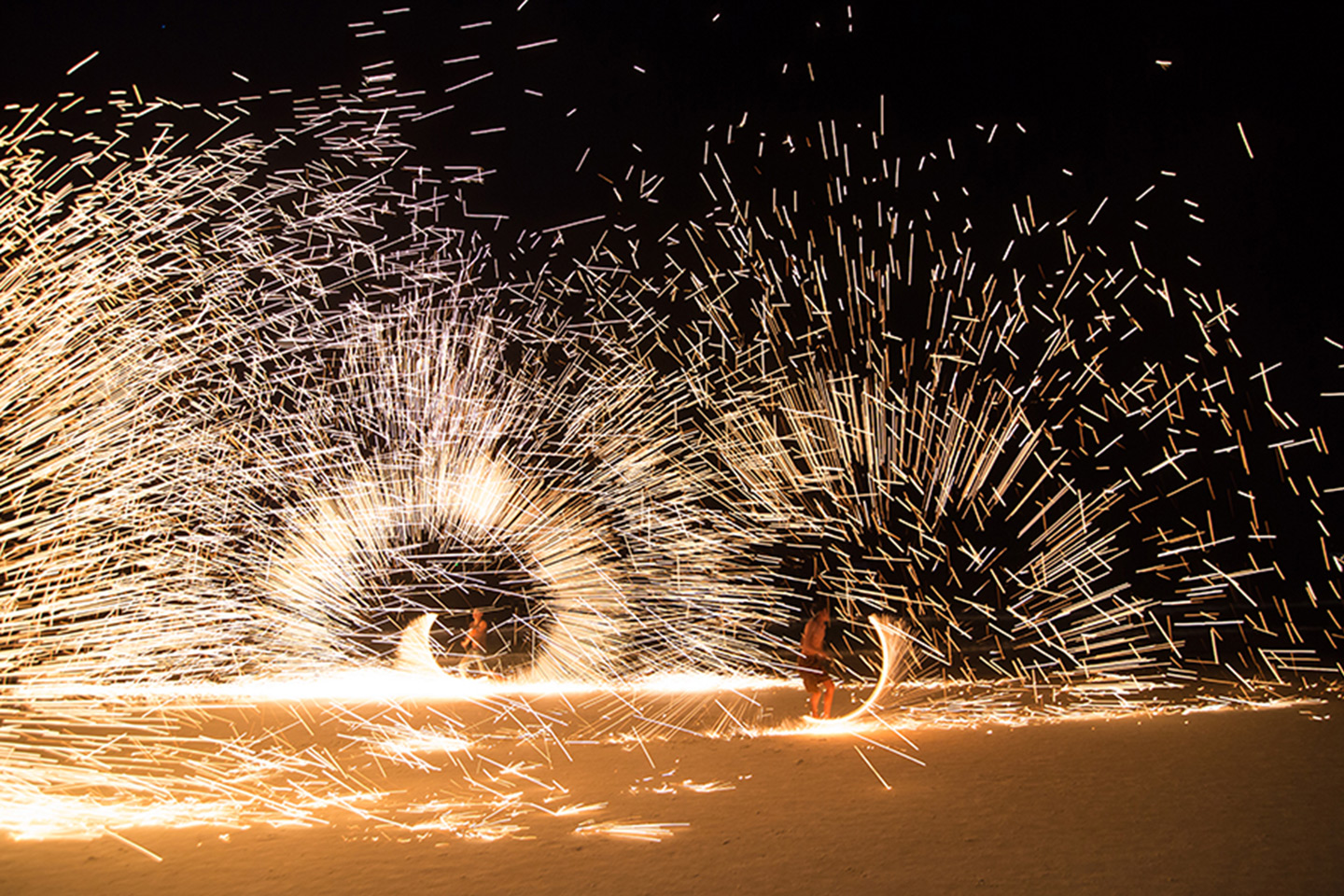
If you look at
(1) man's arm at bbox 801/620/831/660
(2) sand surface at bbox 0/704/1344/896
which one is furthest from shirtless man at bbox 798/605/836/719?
(2) sand surface at bbox 0/704/1344/896

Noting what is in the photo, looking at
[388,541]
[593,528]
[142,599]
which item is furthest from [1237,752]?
[388,541]

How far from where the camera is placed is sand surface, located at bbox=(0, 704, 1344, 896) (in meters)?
4.37

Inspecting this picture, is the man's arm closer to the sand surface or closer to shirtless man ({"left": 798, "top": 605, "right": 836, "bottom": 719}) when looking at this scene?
shirtless man ({"left": 798, "top": 605, "right": 836, "bottom": 719})

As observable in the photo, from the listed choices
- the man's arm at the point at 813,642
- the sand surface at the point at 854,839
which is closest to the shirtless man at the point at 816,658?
the man's arm at the point at 813,642

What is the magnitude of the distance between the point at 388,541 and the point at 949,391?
11.3 m

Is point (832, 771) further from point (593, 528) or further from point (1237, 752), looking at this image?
point (593, 528)

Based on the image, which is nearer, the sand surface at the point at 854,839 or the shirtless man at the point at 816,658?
the sand surface at the point at 854,839

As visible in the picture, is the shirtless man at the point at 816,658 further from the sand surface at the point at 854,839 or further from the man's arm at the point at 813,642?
the sand surface at the point at 854,839

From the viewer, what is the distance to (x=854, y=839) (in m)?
5.00

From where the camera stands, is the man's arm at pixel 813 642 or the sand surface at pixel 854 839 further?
the man's arm at pixel 813 642

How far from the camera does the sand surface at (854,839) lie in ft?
14.3

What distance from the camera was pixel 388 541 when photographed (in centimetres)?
1836

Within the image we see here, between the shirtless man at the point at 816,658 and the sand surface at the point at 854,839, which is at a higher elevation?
the shirtless man at the point at 816,658

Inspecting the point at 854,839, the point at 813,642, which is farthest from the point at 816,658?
the point at 854,839
